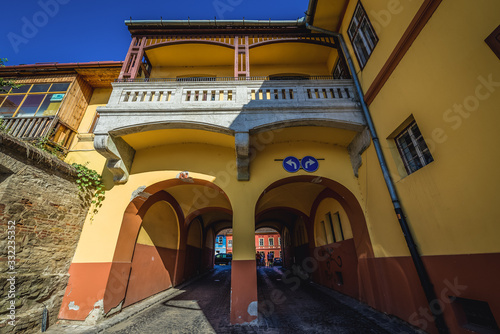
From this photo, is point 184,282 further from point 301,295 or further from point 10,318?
point 10,318

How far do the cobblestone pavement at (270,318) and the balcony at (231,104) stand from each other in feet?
16.6

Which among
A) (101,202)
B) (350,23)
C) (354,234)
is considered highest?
(350,23)

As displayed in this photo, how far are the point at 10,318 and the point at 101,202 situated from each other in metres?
3.05

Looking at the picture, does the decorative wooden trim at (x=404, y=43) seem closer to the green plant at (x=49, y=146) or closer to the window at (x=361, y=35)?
the window at (x=361, y=35)

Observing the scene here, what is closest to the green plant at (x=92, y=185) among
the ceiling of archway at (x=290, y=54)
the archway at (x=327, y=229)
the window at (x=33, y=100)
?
the window at (x=33, y=100)

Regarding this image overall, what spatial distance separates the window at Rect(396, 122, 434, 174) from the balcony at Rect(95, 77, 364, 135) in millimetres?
1289

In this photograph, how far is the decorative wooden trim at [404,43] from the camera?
3.99 m

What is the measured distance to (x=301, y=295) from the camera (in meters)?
8.05

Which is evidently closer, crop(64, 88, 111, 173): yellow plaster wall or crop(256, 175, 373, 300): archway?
crop(256, 175, 373, 300): archway

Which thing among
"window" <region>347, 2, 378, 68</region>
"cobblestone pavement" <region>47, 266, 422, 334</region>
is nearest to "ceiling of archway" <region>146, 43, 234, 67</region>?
"window" <region>347, 2, 378, 68</region>

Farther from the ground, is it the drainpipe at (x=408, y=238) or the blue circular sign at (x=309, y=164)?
the blue circular sign at (x=309, y=164)

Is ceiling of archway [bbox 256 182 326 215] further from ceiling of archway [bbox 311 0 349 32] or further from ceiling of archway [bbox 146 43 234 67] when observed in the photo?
ceiling of archway [bbox 146 43 234 67]

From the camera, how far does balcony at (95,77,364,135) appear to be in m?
6.20

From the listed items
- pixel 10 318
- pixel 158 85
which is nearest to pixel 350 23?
pixel 158 85
